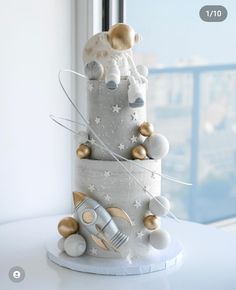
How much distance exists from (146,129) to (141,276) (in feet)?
0.80

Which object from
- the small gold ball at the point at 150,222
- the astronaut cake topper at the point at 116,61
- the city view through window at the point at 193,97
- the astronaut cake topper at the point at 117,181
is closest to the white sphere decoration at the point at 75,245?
the astronaut cake topper at the point at 117,181

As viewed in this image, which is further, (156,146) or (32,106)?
(32,106)

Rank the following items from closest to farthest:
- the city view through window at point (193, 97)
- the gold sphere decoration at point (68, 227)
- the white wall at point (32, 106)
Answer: the gold sphere decoration at point (68, 227) < the white wall at point (32, 106) < the city view through window at point (193, 97)

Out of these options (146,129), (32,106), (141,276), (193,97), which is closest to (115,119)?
(146,129)

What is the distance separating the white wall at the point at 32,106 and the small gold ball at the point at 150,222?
434mm

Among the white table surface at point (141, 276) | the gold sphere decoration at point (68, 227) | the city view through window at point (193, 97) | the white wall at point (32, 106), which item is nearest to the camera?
the white table surface at point (141, 276)

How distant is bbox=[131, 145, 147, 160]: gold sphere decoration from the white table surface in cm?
20

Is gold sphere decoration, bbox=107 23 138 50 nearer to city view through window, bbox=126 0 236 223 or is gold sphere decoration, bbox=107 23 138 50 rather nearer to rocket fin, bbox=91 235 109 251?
rocket fin, bbox=91 235 109 251

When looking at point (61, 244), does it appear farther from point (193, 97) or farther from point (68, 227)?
point (193, 97)

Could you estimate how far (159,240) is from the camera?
82 cm

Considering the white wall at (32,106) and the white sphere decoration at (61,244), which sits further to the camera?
the white wall at (32,106)

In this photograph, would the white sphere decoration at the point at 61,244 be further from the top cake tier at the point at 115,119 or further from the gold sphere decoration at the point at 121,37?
the gold sphere decoration at the point at 121,37

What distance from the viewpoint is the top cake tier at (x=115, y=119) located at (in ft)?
2.69

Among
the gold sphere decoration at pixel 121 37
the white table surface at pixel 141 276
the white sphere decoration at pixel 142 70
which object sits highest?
the gold sphere decoration at pixel 121 37
